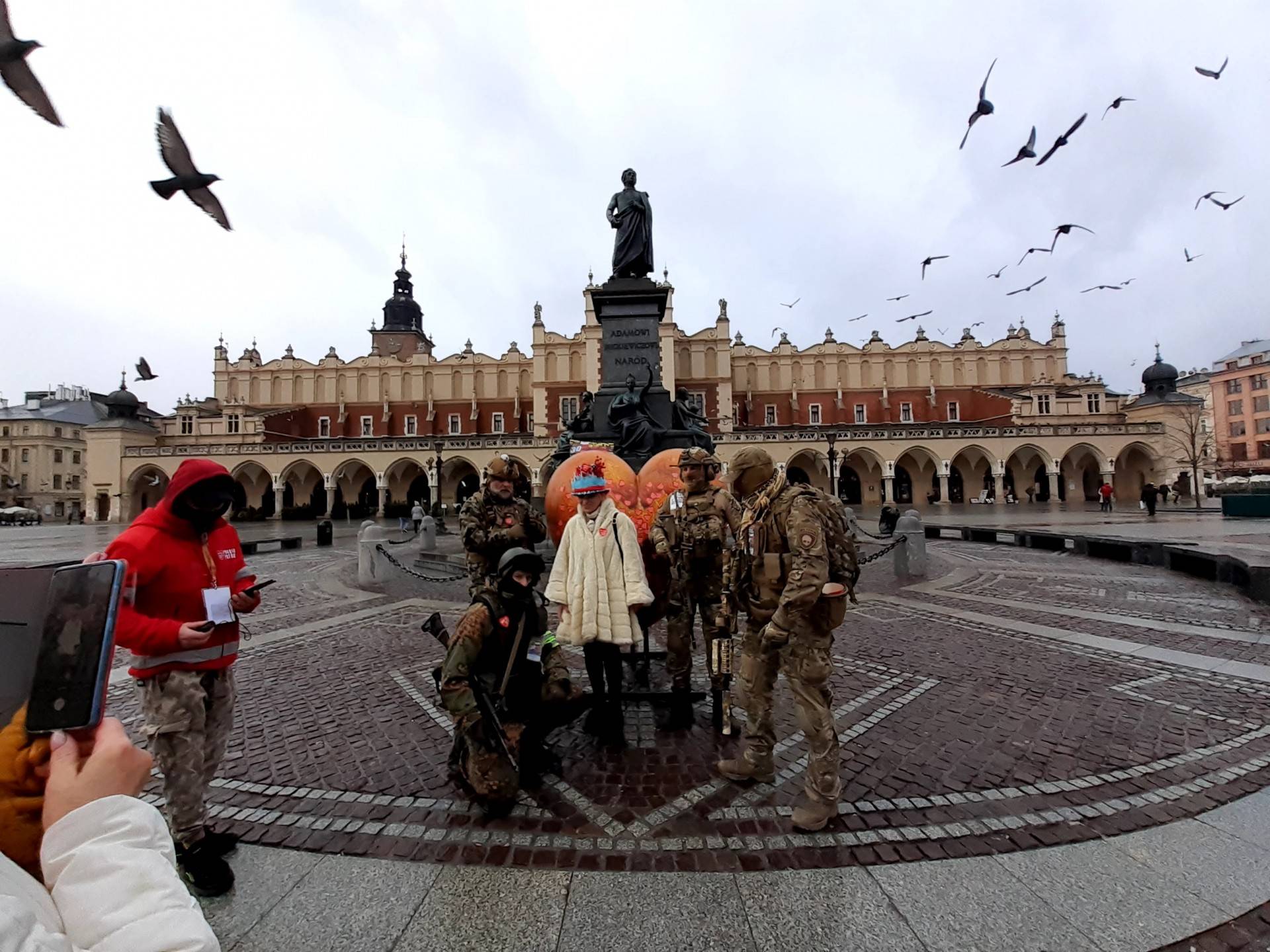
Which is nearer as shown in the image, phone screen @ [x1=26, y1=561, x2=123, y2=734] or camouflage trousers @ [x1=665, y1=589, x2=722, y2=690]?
phone screen @ [x1=26, y1=561, x2=123, y2=734]

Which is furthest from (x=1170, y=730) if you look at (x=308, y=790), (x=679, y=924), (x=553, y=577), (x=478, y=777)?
Result: (x=308, y=790)

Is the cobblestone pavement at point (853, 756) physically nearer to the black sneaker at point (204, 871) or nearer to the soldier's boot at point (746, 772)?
the soldier's boot at point (746, 772)

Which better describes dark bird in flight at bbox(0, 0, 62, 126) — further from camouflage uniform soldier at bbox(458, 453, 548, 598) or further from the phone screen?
the phone screen

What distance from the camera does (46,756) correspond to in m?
1.11

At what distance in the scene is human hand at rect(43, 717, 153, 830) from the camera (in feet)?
3.47

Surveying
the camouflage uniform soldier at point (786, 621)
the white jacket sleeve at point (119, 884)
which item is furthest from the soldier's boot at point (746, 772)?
the white jacket sleeve at point (119, 884)

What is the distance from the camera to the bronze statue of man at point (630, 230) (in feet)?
36.9

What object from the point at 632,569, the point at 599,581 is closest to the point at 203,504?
the point at 599,581

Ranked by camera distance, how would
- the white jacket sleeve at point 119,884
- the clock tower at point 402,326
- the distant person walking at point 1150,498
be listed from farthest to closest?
the clock tower at point 402,326
the distant person walking at point 1150,498
the white jacket sleeve at point 119,884

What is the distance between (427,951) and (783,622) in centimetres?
191

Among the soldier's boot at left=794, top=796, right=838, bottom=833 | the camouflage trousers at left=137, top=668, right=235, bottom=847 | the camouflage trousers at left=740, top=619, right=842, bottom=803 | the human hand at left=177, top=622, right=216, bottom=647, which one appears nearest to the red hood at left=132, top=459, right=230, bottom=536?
the human hand at left=177, top=622, right=216, bottom=647

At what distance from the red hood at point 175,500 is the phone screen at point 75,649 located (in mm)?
1307

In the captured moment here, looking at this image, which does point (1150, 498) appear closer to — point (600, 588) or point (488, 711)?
point (600, 588)

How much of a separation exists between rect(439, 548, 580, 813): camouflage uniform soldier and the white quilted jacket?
233mm
